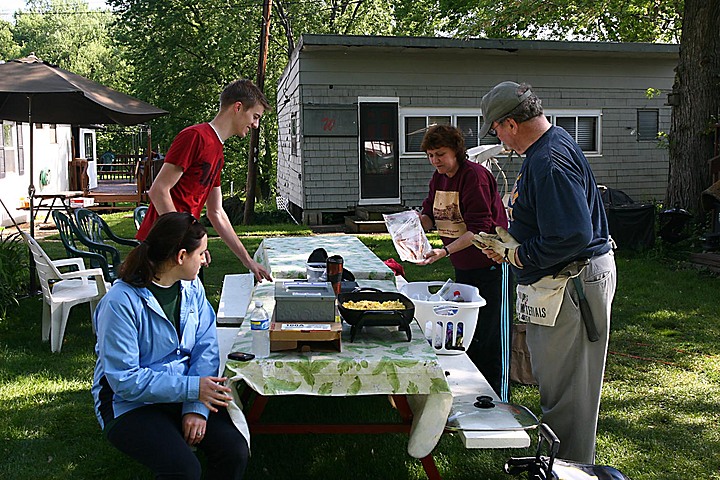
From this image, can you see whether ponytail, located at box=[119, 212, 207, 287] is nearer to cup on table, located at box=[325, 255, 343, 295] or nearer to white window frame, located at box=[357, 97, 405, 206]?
cup on table, located at box=[325, 255, 343, 295]

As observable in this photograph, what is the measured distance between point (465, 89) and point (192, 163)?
11509 mm

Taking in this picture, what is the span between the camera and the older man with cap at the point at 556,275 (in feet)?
9.35

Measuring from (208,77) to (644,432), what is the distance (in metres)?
21.5

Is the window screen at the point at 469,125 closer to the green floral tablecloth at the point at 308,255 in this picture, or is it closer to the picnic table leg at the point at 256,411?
the green floral tablecloth at the point at 308,255

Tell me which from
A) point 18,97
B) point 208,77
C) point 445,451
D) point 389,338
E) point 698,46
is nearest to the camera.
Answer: point 389,338

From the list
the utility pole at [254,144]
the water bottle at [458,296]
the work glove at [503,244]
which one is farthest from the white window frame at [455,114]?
the work glove at [503,244]

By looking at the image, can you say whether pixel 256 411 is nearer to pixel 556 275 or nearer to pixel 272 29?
pixel 556 275

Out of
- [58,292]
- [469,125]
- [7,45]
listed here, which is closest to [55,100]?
[58,292]

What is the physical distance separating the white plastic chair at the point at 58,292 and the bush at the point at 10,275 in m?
0.63

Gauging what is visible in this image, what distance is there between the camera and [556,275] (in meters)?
2.94

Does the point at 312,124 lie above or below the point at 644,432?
above

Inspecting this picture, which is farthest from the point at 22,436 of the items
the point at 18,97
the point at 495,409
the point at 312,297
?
the point at 18,97

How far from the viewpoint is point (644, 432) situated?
4.14 meters

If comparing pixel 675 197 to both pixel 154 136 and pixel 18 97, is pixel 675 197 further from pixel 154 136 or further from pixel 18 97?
pixel 154 136
